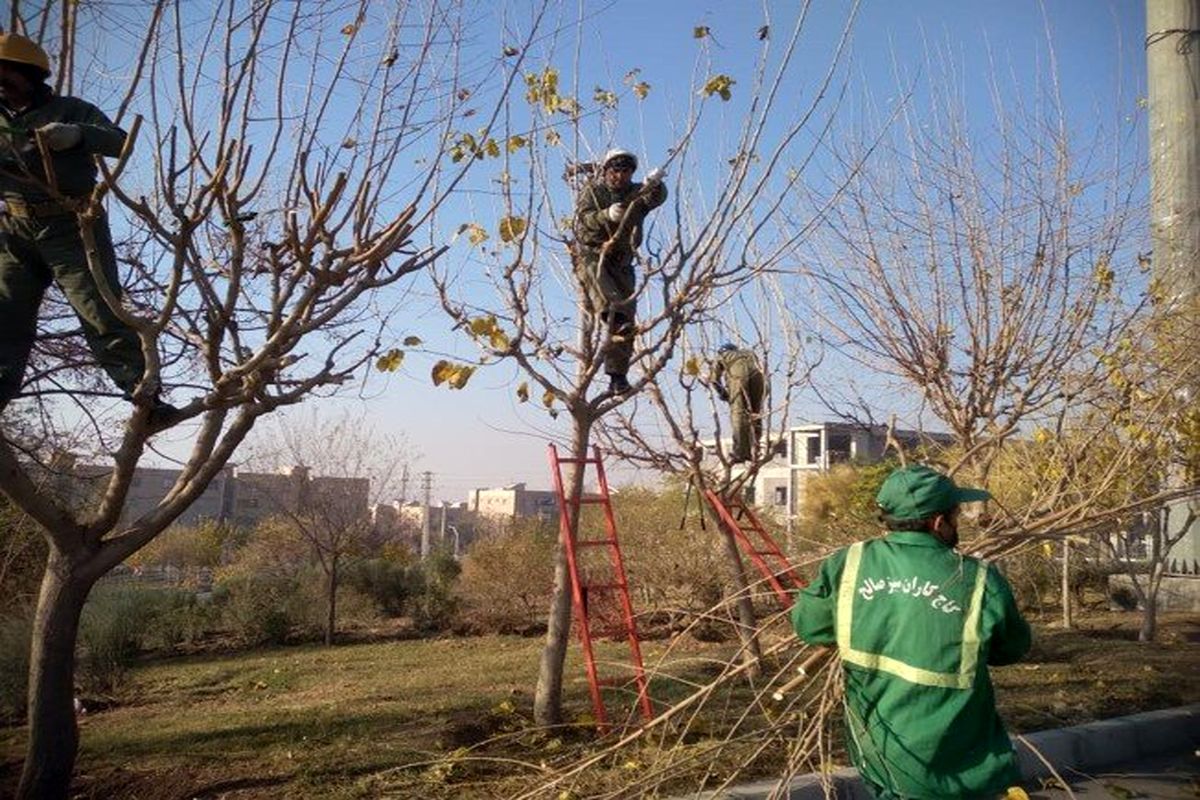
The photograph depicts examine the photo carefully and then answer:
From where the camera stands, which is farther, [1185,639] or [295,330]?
[1185,639]

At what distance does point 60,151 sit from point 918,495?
3.46m

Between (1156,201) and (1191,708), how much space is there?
5.44 m

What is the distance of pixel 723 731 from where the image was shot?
16.9ft

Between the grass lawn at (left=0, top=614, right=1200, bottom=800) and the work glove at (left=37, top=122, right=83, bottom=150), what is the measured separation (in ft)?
9.64

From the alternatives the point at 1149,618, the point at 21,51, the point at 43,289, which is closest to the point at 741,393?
the point at 43,289

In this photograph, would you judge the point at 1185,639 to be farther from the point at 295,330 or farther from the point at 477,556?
the point at 295,330

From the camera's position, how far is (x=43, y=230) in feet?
12.6

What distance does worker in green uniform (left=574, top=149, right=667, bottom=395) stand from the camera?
19.0 feet

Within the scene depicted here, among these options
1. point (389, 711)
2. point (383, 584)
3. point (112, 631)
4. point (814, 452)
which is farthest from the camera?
point (814, 452)

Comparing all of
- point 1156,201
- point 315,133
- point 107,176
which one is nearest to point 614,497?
point 1156,201

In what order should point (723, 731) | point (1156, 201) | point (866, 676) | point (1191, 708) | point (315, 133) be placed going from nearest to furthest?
1. point (866, 676)
2. point (315, 133)
3. point (723, 731)
4. point (1191, 708)
5. point (1156, 201)

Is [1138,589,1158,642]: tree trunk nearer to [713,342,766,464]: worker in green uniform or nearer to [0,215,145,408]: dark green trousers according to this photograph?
[713,342,766,464]: worker in green uniform

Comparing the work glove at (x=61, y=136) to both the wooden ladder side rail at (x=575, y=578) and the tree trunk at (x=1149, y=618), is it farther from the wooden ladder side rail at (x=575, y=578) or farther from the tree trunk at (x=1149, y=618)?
the tree trunk at (x=1149, y=618)

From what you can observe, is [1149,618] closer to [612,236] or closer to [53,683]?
[612,236]
